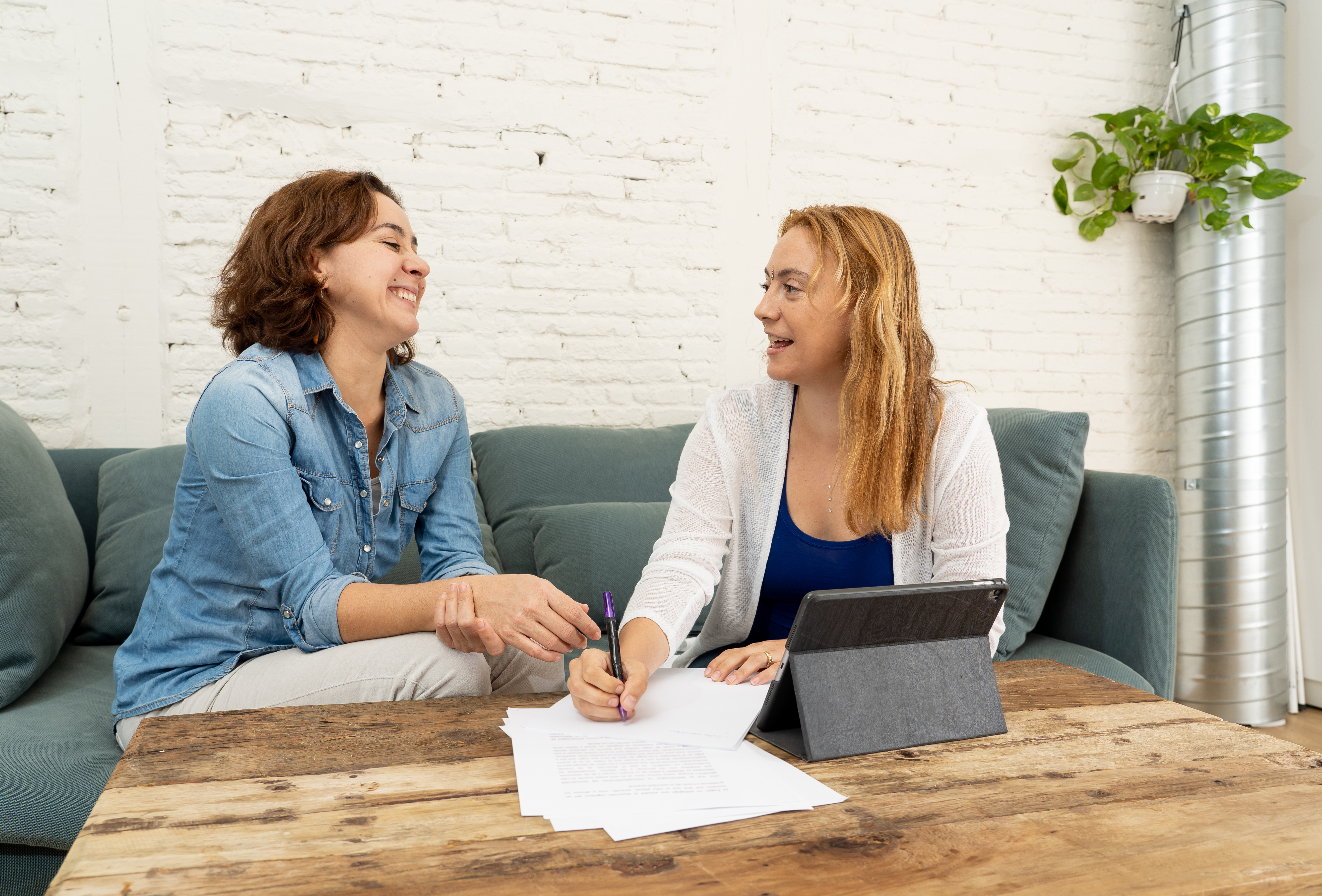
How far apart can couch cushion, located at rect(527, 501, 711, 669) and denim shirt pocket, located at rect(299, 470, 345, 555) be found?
0.68 metres

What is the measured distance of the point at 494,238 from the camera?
2600mm

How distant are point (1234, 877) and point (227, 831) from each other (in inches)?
30.3

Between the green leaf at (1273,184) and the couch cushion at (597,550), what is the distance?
2.16m

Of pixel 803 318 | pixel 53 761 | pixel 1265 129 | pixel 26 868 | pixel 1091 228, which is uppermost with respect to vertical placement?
pixel 1265 129

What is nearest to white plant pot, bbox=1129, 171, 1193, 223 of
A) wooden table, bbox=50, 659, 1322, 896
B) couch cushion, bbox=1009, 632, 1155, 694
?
couch cushion, bbox=1009, 632, 1155, 694

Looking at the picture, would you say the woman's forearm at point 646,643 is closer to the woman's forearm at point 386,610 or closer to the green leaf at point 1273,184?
the woman's forearm at point 386,610

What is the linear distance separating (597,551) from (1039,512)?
0.98 meters

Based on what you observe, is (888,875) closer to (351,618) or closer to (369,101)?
(351,618)

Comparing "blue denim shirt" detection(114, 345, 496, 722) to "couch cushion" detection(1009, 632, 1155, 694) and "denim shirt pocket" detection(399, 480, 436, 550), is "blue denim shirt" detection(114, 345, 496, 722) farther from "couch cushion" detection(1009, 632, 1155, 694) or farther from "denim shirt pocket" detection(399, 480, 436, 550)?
"couch cushion" detection(1009, 632, 1155, 694)

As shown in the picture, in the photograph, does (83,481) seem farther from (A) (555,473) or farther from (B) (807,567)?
(B) (807,567)

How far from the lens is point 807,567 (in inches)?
59.8

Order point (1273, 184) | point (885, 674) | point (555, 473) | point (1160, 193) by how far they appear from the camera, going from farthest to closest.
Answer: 1. point (1160, 193)
2. point (1273, 184)
3. point (555, 473)
4. point (885, 674)

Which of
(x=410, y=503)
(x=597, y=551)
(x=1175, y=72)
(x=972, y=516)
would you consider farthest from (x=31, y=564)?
(x=1175, y=72)

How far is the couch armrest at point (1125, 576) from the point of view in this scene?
1865mm
